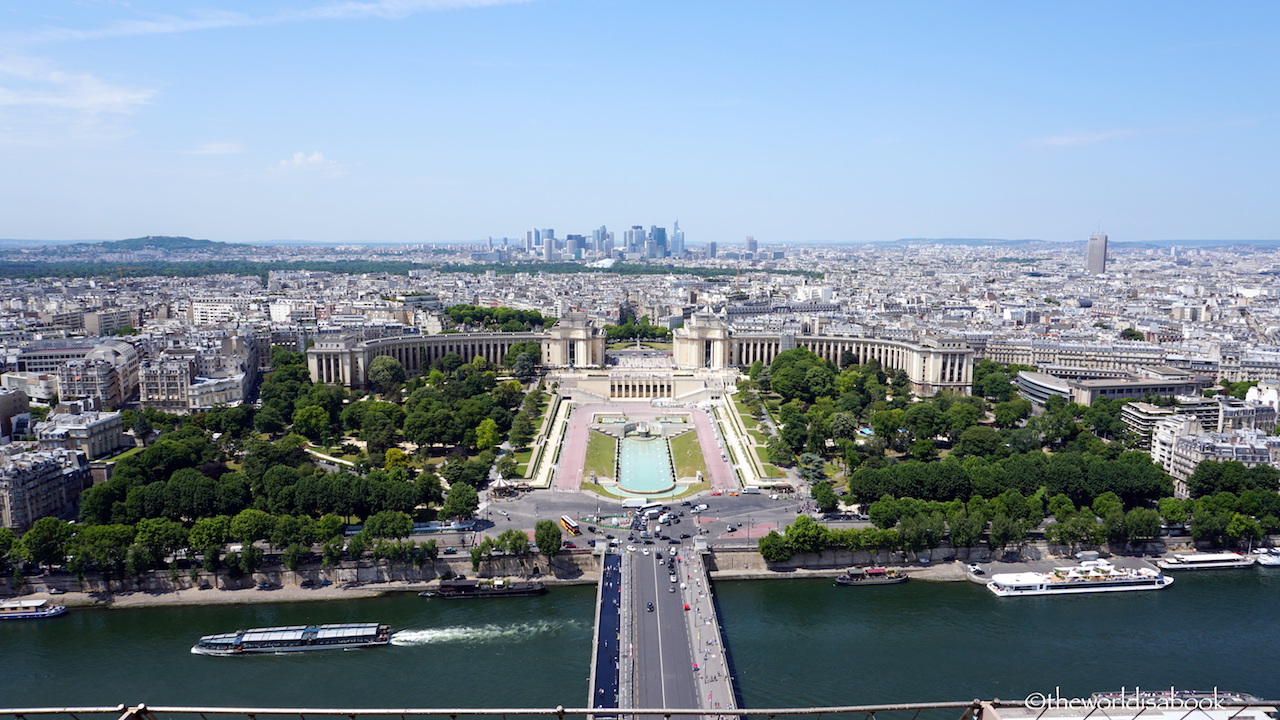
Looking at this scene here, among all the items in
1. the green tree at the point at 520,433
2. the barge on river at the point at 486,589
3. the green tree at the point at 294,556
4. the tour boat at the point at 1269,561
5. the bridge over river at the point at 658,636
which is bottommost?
the barge on river at the point at 486,589

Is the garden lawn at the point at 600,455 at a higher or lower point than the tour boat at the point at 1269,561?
higher

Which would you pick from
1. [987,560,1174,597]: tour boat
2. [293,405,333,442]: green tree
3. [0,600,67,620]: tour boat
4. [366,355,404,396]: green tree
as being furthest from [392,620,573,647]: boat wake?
[366,355,404,396]: green tree

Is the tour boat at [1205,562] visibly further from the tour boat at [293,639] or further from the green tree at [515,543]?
the tour boat at [293,639]

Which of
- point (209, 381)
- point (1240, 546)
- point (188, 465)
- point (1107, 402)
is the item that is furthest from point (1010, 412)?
point (209, 381)

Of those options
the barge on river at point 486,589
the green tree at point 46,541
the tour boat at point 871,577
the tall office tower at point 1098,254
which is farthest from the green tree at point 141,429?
the tall office tower at point 1098,254

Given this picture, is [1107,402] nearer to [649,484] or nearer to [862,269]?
[649,484]

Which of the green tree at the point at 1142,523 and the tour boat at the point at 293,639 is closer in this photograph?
the tour boat at the point at 293,639
